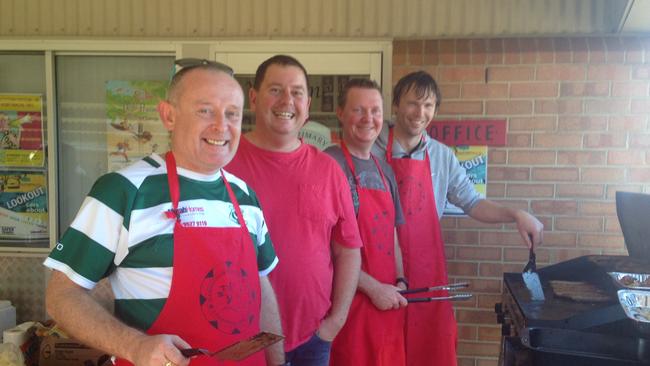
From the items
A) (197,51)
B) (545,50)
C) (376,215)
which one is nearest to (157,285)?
(376,215)

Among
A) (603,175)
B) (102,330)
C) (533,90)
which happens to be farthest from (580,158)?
(102,330)

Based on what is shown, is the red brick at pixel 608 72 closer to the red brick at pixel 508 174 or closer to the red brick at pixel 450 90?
the red brick at pixel 508 174

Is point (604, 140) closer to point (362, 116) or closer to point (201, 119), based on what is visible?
point (362, 116)

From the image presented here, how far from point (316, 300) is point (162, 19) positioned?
8.10 ft

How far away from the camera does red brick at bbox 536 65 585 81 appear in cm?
336

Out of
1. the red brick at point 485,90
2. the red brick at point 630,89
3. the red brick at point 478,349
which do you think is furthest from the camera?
the red brick at point 478,349

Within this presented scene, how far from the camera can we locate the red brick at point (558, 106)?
3.38m

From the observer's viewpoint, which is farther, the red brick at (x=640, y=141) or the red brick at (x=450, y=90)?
the red brick at (x=450, y=90)

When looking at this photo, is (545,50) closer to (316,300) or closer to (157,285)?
(316,300)

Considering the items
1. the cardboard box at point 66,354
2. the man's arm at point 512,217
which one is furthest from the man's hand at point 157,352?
the cardboard box at point 66,354

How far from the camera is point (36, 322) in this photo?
152 inches

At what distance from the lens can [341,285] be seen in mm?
2311

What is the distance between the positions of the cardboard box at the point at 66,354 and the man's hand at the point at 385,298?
6.63 feet

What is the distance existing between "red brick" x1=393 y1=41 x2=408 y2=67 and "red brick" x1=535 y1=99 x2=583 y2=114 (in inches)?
35.6
